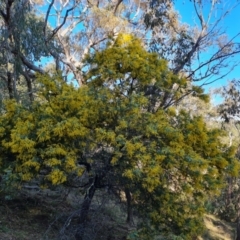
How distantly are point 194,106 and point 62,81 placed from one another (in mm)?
14986

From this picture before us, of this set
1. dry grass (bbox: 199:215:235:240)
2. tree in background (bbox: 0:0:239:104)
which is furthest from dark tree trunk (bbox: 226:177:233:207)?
tree in background (bbox: 0:0:239:104)

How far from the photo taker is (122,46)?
306 inches

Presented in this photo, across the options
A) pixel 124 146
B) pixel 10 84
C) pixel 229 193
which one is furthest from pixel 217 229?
pixel 124 146

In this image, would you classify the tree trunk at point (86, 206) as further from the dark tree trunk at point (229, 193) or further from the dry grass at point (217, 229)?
the dark tree trunk at point (229, 193)

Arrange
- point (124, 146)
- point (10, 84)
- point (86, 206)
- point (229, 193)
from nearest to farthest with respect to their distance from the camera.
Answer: point (124, 146)
point (86, 206)
point (10, 84)
point (229, 193)

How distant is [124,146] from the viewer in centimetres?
619

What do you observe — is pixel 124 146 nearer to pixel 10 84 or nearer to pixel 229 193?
pixel 10 84

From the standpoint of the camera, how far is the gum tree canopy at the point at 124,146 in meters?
6.25

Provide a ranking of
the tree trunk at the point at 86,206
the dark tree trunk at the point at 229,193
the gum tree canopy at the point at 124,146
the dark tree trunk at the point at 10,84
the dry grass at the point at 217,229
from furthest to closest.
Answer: the dark tree trunk at the point at 229,193 < the dry grass at the point at 217,229 < the dark tree trunk at the point at 10,84 < the tree trunk at the point at 86,206 < the gum tree canopy at the point at 124,146

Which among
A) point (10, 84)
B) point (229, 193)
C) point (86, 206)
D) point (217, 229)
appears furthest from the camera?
point (229, 193)

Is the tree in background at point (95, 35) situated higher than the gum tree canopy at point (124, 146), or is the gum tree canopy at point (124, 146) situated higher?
the tree in background at point (95, 35)

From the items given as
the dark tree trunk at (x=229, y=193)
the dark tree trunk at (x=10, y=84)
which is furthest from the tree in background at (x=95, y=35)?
the dark tree trunk at (x=229, y=193)

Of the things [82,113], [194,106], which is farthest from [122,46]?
[194,106]

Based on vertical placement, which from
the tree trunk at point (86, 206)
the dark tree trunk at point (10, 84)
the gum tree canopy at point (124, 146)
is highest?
the dark tree trunk at point (10, 84)
